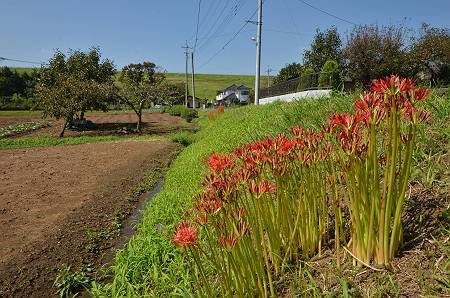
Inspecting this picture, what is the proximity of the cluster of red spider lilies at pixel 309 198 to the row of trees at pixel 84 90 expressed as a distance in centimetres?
2448

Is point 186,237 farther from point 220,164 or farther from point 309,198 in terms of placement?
point 309,198

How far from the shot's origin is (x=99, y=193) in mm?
9172

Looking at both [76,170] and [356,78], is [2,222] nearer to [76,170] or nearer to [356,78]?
[76,170]

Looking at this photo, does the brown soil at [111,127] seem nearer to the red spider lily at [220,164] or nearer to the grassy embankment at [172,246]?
the grassy embankment at [172,246]

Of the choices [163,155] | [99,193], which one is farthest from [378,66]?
[99,193]

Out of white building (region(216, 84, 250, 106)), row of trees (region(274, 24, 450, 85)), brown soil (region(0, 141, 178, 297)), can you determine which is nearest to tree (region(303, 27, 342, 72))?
row of trees (region(274, 24, 450, 85))

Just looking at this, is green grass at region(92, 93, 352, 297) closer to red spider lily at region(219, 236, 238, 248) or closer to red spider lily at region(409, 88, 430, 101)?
red spider lily at region(219, 236, 238, 248)

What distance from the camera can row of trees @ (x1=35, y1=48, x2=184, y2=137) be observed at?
25.7m

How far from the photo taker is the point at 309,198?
241 centimetres

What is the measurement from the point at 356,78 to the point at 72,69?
24.2 m

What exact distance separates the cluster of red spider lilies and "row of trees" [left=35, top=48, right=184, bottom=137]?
24.5 meters

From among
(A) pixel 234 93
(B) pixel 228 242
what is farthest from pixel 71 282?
(A) pixel 234 93

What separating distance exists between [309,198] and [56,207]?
6.95 meters

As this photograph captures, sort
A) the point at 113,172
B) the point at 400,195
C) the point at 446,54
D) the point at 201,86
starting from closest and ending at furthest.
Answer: the point at 400,195
the point at 113,172
the point at 446,54
the point at 201,86
